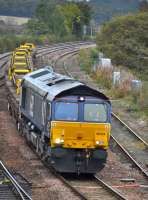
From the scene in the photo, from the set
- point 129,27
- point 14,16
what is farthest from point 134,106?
point 14,16

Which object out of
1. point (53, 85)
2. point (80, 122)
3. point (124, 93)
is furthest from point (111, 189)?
point (124, 93)

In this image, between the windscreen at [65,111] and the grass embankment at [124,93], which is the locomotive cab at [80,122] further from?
the grass embankment at [124,93]

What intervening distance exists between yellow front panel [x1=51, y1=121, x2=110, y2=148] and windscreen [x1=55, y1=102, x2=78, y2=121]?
17 cm

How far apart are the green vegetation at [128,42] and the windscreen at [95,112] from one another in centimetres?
2813

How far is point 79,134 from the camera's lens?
18969mm

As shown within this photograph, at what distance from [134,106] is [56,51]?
129 feet

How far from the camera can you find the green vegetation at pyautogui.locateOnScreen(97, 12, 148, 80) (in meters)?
51.2

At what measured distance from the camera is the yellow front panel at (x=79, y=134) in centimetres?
1886

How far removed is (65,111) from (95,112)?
0.87 m

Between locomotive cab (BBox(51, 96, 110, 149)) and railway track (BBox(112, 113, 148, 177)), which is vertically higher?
locomotive cab (BBox(51, 96, 110, 149))

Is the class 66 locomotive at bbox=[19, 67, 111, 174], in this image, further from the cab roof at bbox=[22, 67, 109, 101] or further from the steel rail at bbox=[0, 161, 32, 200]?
the steel rail at bbox=[0, 161, 32, 200]

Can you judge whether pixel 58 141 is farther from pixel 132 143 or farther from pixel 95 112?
pixel 132 143

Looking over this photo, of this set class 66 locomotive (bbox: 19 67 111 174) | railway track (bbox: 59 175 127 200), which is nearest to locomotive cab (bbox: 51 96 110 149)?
class 66 locomotive (bbox: 19 67 111 174)

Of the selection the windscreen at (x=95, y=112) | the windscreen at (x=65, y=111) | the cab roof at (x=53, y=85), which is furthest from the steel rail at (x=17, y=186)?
the windscreen at (x=95, y=112)
